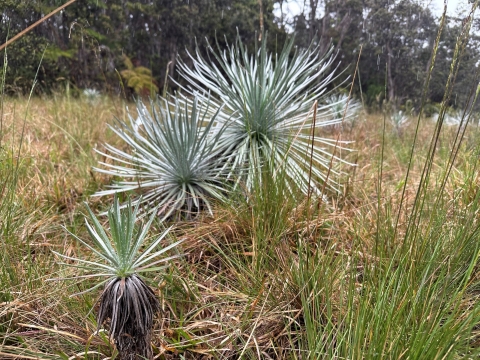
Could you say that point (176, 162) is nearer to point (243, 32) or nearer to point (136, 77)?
point (243, 32)

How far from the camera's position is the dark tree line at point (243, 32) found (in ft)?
5.78

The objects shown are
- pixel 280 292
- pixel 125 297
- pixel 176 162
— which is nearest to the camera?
pixel 125 297

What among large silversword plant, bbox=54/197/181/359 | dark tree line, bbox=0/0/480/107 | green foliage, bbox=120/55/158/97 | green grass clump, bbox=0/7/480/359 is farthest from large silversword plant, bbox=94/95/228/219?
green foliage, bbox=120/55/158/97

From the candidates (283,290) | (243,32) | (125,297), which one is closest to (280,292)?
(283,290)

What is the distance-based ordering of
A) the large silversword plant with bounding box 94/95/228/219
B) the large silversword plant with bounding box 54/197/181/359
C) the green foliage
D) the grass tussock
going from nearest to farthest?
the large silversword plant with bounding box 54/197/181/359, the grass tussock, the large silversword plant with bounding box 94/95/228/219, the green foliage

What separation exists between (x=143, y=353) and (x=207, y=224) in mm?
823

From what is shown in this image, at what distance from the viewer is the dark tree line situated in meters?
1.76

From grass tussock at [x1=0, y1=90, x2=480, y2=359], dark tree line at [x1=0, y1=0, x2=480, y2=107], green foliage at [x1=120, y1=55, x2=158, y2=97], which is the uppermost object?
dark tree line at [x1=0, y1=0, x2=480, y2=107]

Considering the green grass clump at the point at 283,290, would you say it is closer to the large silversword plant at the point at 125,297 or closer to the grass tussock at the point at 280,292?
the grass tussock at the point at 280,292

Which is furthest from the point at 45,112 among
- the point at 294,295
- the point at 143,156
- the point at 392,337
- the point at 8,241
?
the point at 392,337

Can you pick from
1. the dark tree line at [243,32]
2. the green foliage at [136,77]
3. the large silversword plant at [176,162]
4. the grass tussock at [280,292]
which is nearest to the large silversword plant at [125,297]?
the grass tussock at [280,292]

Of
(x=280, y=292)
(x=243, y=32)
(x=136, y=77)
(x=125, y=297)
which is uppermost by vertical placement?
(x=243, y=32)

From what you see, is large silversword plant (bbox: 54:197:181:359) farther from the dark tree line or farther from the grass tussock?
the dark tree line

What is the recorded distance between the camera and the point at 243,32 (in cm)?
596
